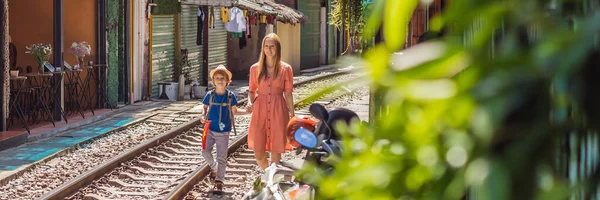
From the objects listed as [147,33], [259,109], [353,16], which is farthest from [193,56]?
[259,109]

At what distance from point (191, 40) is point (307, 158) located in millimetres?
23628

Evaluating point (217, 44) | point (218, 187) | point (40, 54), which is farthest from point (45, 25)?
point (217, 44)

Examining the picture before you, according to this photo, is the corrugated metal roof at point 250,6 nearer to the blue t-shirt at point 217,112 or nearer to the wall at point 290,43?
the wall at point 290,43

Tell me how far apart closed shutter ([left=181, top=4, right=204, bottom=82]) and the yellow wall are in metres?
5.60

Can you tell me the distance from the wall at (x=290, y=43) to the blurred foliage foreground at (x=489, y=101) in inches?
1357

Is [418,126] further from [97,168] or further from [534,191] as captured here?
[97,168]

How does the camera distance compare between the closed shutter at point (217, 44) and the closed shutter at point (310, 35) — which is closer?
the closed shutter at point (217, 44)

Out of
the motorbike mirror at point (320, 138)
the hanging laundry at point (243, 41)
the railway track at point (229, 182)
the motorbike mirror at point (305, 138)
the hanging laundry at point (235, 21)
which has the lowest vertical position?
the railway track at point (229, 182)

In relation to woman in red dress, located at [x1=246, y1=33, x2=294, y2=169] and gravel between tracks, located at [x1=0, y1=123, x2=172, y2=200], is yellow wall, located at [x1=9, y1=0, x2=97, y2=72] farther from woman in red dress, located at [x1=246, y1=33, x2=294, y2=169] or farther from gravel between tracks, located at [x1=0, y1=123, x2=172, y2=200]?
woman in red dress, located at [x1=246, y1=33, x2=294, y2=169]

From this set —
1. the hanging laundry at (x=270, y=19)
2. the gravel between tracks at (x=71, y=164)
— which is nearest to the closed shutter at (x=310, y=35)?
the hanging laundry at (x=270, y=19)

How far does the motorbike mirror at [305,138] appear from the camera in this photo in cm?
451

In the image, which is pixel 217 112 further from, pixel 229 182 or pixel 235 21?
pixel 235 21

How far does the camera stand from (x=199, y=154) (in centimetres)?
1469

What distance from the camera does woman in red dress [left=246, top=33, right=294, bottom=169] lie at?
32.6ft
